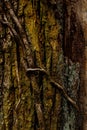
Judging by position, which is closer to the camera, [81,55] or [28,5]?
[28,5]

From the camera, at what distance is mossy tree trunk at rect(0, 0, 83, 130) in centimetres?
162

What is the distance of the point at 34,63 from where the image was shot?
163 cm

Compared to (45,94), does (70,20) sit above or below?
above

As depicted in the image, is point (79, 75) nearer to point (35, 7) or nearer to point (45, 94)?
point (45, 94)

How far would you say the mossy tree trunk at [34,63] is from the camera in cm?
162

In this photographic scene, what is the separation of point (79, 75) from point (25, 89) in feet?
0.84

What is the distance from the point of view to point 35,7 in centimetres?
163

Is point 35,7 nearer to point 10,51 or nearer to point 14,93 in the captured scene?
point 10,51

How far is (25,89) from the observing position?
5.36 feet

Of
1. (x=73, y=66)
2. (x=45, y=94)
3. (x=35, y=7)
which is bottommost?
(x=45, y=94)

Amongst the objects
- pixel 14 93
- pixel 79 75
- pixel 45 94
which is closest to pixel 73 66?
pixel 79 75

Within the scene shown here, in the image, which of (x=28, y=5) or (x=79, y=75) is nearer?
(x=28, y=5)

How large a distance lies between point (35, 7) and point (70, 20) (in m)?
0.17

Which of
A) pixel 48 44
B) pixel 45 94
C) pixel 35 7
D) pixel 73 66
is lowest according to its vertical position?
pixel 45 94
